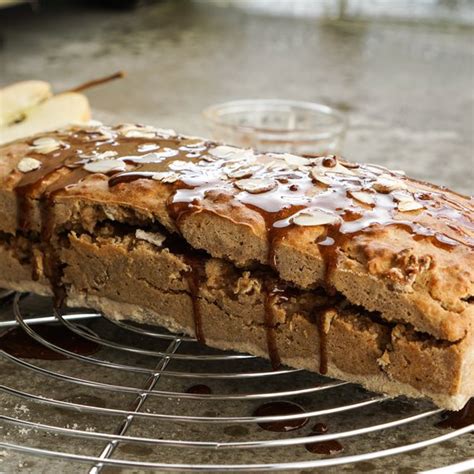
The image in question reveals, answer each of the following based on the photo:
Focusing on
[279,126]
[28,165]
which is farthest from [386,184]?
[279,126]

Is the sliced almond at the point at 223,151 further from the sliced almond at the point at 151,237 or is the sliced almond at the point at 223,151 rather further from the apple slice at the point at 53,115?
the apple slice at the point at 53,115

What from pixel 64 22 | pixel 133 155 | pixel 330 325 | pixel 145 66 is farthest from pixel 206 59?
pixel 330 325

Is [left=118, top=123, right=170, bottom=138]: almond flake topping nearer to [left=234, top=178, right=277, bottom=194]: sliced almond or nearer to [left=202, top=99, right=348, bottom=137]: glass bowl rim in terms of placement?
[left=234, top=178, right=277, bottom=194]: sliced almond

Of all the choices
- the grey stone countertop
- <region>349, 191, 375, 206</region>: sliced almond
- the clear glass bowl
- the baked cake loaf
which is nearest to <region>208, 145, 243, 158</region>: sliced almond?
the baked cake loaf

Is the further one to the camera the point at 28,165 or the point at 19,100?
the point at 19,100

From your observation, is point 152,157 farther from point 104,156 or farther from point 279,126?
point 279,126

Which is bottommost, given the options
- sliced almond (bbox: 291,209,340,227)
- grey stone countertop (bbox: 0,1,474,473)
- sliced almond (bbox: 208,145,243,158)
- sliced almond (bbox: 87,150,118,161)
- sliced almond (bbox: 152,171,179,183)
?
grey stone countertop (bbox: 0,1,474,473)

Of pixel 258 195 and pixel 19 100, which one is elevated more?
pixel 258 195

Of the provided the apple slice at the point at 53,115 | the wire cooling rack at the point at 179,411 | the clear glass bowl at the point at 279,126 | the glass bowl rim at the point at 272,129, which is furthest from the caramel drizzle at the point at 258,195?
the glass bowl rim at the point at 272,129
